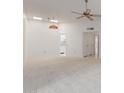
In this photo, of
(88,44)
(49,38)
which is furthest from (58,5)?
(88,44)

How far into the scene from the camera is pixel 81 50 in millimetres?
12539

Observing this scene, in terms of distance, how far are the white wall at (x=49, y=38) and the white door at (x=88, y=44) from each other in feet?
1.20

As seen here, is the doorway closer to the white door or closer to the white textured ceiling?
the white door

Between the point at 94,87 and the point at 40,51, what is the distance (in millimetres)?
7994

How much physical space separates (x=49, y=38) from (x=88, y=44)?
3257mm

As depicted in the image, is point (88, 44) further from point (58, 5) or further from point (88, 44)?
point (58, 5)

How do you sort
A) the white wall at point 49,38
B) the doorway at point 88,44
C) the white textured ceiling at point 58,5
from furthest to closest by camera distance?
1. the doorway at point 88,44
2. the white wall at point 49,38
3. the white textured ceiling at point 58,5

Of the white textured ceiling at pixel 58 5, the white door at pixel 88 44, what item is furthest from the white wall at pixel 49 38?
the white textured ceiling at pixel 58 5

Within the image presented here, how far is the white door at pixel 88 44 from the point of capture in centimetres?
1280

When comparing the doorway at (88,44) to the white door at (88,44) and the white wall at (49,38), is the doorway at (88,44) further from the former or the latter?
the white wall at (49,38)

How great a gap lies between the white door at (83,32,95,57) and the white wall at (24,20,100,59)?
1.20ft
